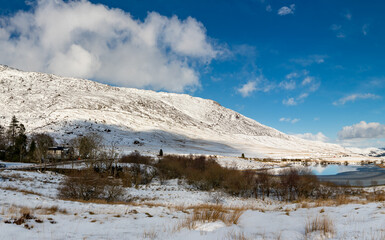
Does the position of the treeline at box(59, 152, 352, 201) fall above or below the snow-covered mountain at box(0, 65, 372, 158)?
below

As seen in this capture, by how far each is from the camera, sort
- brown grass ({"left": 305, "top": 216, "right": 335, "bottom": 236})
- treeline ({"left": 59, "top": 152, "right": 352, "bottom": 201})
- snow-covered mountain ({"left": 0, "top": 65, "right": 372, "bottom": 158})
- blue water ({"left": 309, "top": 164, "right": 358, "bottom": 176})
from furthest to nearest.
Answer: snow-covered mountain ({"left": 0, "top": 65, "right": 372, "bottom": 158}) → blue water ({"left": 309, "top": 164, "right": 358, "bottom": 176}) → treeline ({"left": 59, "top": 152, "right": 352, "bottom": 201}) → brown grass ({"left": 305, "top": 216, "right": 335, "bottom": 236})

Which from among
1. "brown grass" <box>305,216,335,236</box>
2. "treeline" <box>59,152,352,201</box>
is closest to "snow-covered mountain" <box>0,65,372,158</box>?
"treeline" <box>59,152,352,201</box>

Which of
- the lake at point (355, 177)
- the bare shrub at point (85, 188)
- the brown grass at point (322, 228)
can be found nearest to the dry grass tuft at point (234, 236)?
the brown grass at point (322, 228)

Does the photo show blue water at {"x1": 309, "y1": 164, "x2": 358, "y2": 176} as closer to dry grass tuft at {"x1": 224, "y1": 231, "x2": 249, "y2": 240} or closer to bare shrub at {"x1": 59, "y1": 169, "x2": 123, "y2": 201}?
bare shrub at {"x1": 59, "y1": 169, "x2": 123, "y2": 201}

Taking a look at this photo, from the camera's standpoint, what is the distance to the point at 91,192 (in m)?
27.4

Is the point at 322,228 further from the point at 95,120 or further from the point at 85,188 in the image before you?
the point at 95,120

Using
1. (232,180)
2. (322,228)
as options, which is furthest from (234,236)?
(232,180)

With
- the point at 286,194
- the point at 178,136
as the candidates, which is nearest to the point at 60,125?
the point at 178,136

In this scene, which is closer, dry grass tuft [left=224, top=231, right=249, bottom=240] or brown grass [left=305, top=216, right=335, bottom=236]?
dry grass tuft [left=224, top=231, right=249, bottom=240]

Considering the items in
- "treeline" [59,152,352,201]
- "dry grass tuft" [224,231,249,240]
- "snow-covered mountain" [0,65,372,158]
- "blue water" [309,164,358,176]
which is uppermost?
"snow-covered mountain" [0,65,372,158]

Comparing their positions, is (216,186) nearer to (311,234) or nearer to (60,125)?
(311,234)

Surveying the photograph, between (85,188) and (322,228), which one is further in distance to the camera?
(85,188)

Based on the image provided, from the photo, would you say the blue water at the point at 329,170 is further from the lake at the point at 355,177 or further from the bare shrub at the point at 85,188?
the bare shrub at the point at 85,188

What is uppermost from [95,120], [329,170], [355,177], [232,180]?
[95,120]
